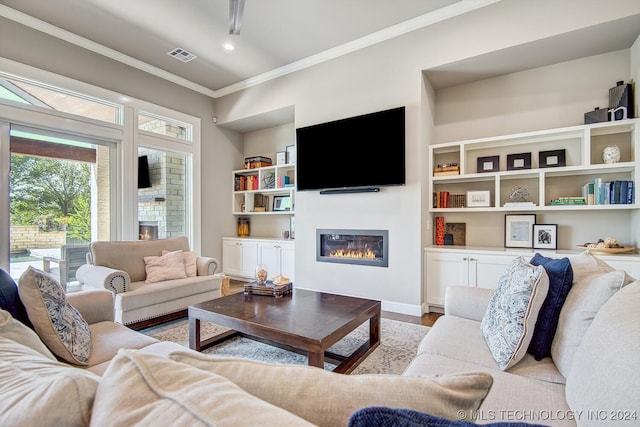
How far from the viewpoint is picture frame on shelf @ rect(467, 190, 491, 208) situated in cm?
356

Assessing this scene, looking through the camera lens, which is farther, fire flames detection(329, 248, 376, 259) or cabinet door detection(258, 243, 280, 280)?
cabinet door detection(258, 243, 280, 280)

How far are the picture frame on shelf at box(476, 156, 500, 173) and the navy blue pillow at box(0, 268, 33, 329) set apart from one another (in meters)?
4.10

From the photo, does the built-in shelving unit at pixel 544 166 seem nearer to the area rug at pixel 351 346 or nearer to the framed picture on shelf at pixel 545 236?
the framed picture on shelf at pixel 545 236

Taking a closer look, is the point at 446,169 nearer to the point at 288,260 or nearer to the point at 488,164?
the point at 488,164

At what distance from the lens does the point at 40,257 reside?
3461 millimetres

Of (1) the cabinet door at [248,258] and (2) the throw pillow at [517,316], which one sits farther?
(1) the cabinet door at [248,258]

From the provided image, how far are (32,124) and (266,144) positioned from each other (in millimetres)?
3095

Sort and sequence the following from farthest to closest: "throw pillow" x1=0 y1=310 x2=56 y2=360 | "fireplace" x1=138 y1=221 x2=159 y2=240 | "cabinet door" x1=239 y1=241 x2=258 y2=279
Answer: "cabinet door" x1=239 y1=241 x2=258 y2=279, "fireplace" x1=138 y1=221 x2=159 y2=240, "throw pillow" x1=0 y1=310 x2=56 y2=360

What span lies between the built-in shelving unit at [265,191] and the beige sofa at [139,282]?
1.71 metres

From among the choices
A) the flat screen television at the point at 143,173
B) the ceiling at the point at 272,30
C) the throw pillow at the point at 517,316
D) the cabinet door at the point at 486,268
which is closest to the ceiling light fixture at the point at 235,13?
the ceiling at the point at 272,30

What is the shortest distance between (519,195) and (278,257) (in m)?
3.28

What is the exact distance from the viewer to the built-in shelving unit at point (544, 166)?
295 cm

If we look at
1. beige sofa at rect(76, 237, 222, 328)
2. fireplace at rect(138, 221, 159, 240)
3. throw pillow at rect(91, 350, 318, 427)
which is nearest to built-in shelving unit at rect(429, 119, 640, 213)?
beige sofa at rect(76, 237, 222, 328)

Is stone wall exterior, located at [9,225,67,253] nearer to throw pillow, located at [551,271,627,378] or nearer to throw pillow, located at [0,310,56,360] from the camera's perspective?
throw pillow, located at [0,310,56,360]
